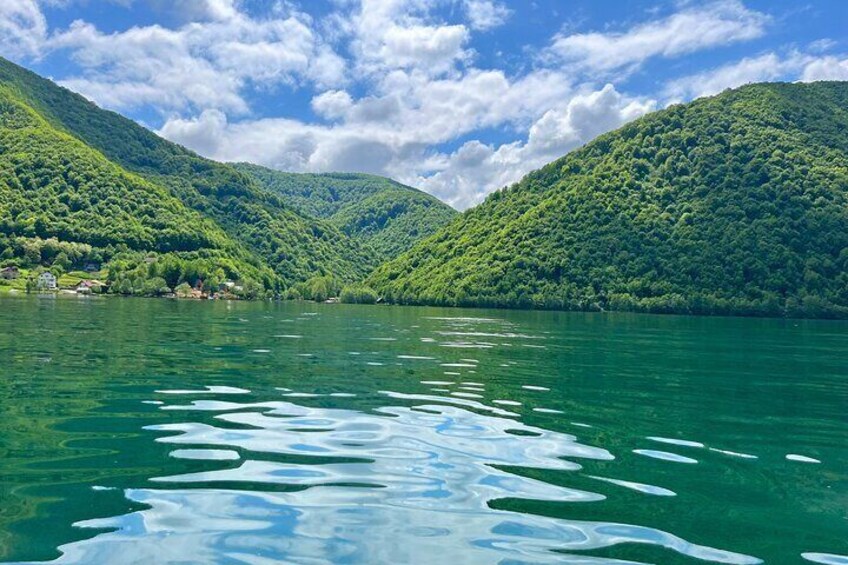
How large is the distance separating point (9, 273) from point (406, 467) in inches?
8170

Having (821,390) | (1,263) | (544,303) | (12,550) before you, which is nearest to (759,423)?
(821,390)

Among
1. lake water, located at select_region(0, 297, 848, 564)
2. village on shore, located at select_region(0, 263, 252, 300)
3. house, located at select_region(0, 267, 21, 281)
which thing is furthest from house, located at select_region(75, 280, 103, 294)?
lake water, located at select_region(0, 297, 848, 564)

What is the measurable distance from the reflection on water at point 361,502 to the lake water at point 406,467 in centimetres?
4

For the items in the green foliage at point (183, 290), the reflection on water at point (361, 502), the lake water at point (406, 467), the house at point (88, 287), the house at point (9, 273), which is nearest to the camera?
the reflection on water at point (361, 502)

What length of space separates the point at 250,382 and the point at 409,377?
5.78 m

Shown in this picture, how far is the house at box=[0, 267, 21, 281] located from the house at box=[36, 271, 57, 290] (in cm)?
795

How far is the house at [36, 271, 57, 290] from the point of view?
168 m

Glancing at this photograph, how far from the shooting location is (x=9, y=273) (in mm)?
180625

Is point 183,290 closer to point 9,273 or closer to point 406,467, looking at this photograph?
point 9,273

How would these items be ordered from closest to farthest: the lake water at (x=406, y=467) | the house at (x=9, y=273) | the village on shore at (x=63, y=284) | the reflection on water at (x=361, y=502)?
the reflection on water at (x=361, y=502)
the lake water at (x=406, y=467)
the village on shore at (x=63, y=284)
the house at (x=9, y=273)

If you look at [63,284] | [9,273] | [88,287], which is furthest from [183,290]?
[9,273]

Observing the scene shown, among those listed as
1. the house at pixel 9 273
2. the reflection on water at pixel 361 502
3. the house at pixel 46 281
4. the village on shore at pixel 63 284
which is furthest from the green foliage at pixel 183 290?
the reflection on water at pixel 361 502

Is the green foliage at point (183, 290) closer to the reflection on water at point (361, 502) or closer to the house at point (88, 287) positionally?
the house at point (88, 287)

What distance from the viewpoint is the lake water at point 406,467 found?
24.5 ft
